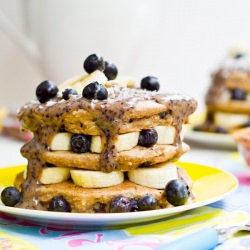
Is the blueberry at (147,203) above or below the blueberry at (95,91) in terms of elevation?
below

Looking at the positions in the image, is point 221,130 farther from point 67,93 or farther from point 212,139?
point 67,93

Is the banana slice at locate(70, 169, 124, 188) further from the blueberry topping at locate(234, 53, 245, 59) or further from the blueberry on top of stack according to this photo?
the blueberry topping at locate(234, 53, 245, 59)

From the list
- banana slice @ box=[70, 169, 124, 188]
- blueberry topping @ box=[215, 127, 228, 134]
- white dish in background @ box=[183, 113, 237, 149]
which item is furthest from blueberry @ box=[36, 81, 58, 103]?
blueberry topping @ box=[215, 127, 228, 134]

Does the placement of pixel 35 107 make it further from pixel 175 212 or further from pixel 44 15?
pixel 44 15

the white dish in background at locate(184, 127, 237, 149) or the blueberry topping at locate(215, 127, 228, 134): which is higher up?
the blueberry topping at locate(215, 127, 228, 134)

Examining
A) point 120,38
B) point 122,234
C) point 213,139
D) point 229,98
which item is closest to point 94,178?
point 122,234

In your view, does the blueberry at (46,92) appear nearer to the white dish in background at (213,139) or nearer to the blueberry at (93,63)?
the blueberry at (93,63)

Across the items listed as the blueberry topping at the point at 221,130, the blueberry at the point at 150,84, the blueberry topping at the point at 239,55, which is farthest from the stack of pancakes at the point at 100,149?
the blueberry topping at the point at 239,55
